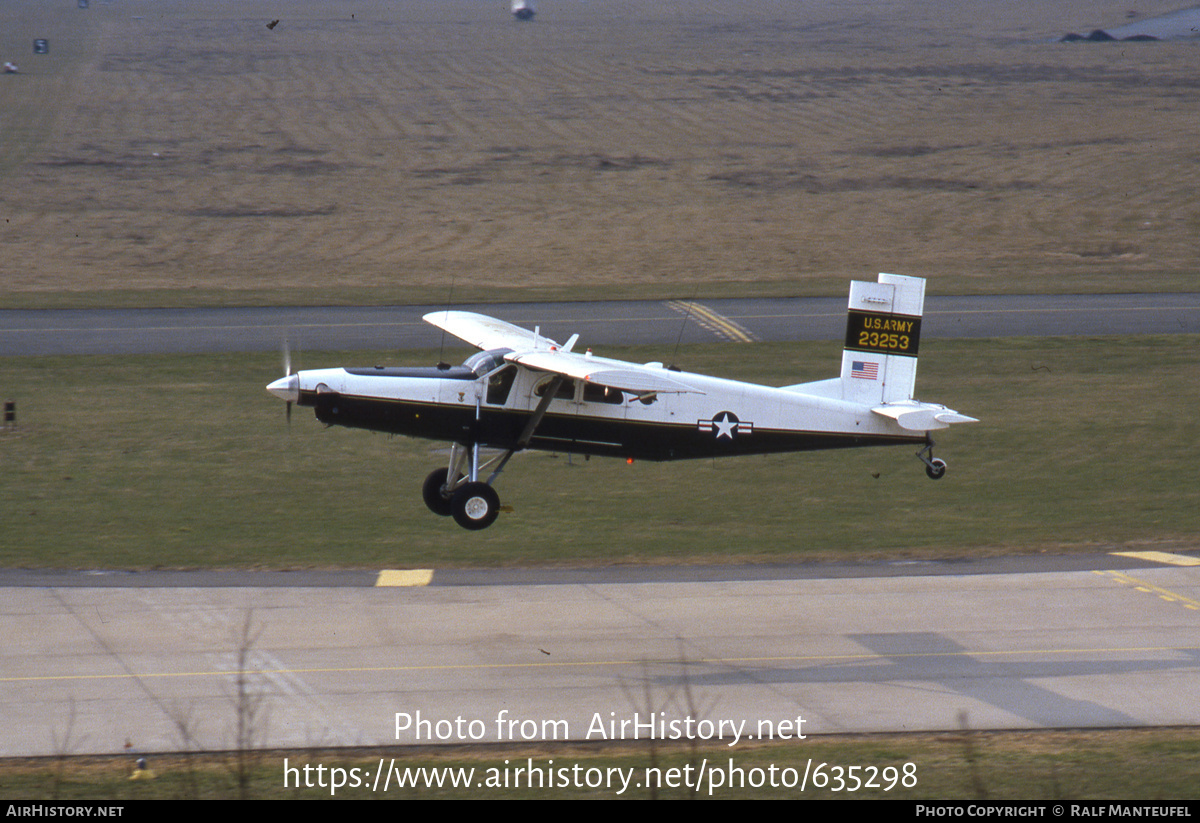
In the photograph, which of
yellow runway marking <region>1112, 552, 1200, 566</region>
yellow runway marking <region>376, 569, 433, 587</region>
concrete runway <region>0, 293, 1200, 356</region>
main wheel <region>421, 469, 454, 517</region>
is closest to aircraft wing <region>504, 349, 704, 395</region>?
main wheel <region>421, 469, 454, 517</region>

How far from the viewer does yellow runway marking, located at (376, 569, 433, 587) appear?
21.1m

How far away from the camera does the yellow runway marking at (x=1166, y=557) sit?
22281mm

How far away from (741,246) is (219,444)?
33.7 metres

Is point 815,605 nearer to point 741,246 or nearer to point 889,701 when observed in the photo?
point 889,701

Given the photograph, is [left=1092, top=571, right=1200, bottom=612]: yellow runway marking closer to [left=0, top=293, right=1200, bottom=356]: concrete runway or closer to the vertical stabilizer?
the vertical stabilizer

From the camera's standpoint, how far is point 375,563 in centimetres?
2222

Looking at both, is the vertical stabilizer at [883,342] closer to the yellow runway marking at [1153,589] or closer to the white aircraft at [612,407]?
the white aircraft at [612,407]

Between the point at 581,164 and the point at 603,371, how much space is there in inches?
2173

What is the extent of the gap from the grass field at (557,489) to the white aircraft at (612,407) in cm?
199

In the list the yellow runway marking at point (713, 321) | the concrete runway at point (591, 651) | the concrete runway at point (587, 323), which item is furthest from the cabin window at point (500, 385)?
the yellow runway marking at point (713, 321)

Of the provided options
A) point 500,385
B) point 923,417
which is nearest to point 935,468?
point 923,417

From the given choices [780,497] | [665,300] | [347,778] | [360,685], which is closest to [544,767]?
[347,778]

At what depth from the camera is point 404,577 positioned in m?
21.4

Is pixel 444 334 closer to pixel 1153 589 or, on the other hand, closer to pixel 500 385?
pixel 500 385
